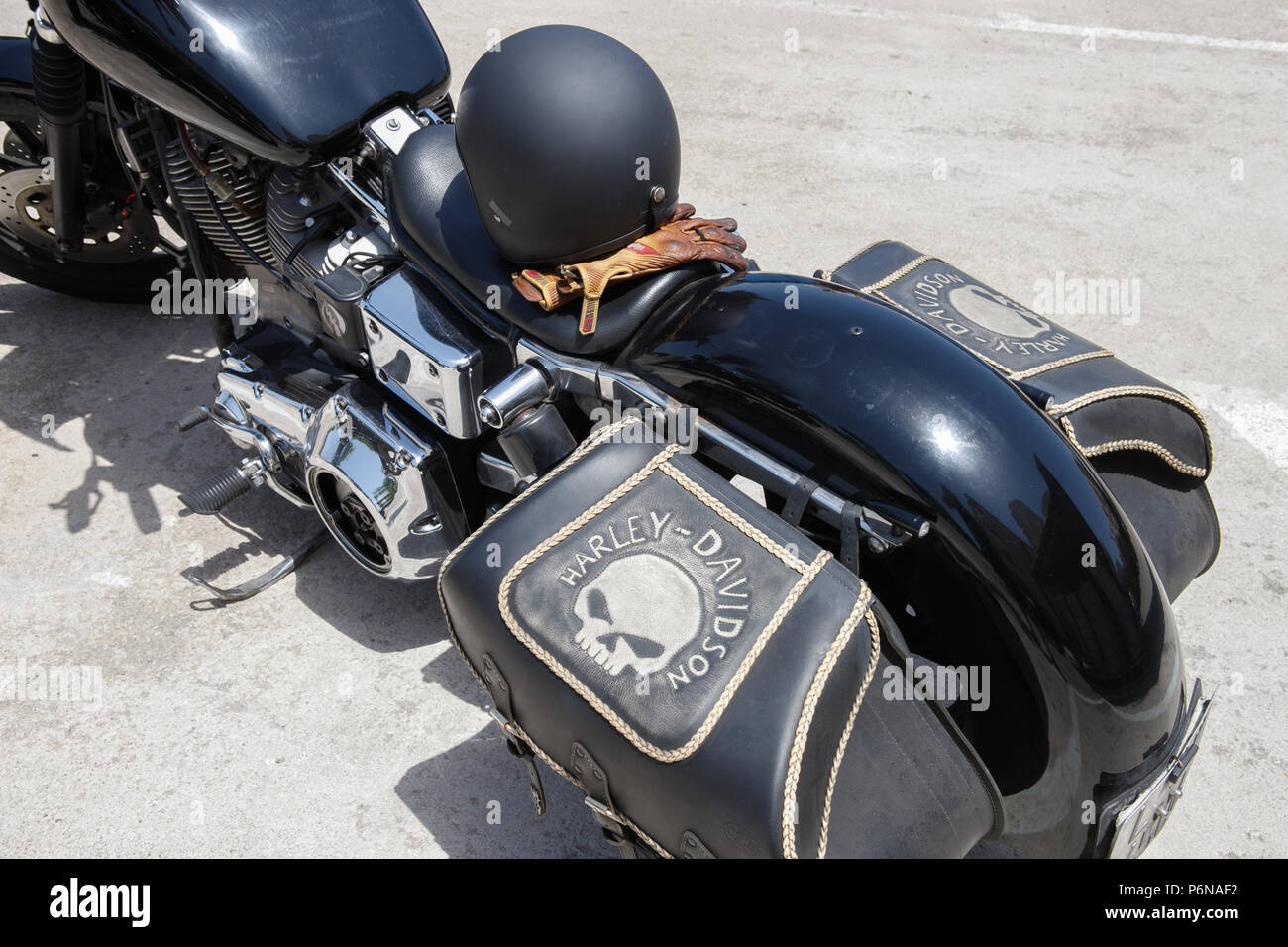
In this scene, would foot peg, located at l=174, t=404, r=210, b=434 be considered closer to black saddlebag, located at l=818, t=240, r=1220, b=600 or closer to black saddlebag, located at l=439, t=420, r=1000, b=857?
black saddlebag, located at l=439, t=420, r=1000, b=857

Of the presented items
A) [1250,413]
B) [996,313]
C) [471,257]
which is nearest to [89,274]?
[471,257]

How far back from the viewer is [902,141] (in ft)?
15.6

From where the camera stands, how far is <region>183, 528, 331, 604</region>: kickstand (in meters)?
2.68

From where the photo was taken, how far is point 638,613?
5.25ft

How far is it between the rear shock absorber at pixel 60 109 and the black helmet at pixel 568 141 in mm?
1513

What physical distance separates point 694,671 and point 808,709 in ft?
0.57

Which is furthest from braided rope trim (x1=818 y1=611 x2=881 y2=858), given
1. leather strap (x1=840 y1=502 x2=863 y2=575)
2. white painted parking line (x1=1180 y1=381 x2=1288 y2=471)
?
white painted parking line (x1=1180 y1=381 x2=1288 y2=471)

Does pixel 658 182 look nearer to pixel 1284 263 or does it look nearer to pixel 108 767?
pixel 108 767

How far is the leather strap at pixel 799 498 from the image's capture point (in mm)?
1785

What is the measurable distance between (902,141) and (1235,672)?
295cm

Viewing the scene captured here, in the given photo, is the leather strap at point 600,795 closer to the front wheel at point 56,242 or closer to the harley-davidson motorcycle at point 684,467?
the harley-davidson motorcycle at point 684,467

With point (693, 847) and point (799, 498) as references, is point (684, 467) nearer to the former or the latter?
point (799, 498)
